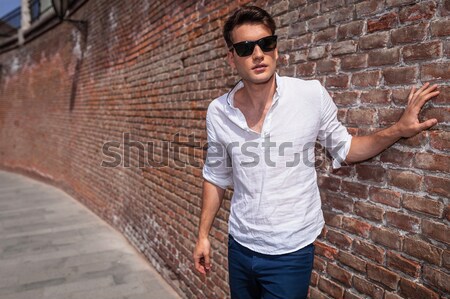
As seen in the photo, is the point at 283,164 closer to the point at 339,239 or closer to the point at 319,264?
the point at 339,239

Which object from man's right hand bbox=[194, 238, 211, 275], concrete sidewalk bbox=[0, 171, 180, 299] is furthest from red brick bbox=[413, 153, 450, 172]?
concrete sidewalk bbox=[0, 171, 180, 299]

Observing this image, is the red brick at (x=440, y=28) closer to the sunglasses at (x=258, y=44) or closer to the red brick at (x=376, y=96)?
the red brick at (x=376, y=96)

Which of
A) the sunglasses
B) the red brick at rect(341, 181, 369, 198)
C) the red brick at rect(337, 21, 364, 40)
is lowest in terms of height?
the red brick at rect(341, 181, 369, 198)

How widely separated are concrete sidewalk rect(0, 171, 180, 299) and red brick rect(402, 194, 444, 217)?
295cm

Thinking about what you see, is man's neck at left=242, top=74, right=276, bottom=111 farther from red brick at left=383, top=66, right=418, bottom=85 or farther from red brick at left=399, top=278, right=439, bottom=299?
red brick at left=399, top=278, right=439, bottom=299

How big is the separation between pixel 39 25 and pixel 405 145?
39.3 feet

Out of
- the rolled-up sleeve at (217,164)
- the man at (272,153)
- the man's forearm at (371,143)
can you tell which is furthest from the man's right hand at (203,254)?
the man's forearm at (371,143)

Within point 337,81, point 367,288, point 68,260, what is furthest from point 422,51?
point 68,260

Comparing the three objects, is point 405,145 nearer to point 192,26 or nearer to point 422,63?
point 422,63

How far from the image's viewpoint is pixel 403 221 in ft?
5.65

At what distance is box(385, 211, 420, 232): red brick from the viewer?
1672 millimetres

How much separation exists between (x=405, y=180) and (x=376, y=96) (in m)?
0.45

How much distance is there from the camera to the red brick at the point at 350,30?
74.6 inches

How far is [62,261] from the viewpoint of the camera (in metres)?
4.80
